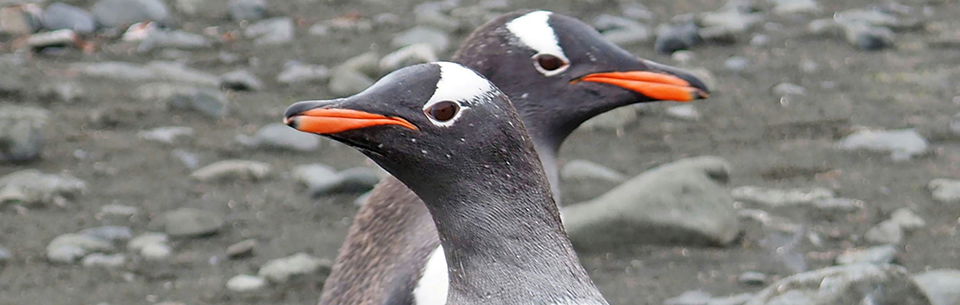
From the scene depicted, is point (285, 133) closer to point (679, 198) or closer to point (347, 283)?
point (679, 198)

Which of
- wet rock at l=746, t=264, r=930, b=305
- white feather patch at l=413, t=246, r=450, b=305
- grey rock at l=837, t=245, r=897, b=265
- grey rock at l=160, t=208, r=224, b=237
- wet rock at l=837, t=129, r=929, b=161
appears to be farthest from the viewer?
wet rock at l=837, t=129, r=929, b=161

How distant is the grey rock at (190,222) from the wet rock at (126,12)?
286 centimetres

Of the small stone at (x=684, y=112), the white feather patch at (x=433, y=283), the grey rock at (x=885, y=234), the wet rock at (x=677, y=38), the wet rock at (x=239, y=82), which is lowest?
the grey rock at (x=885, y=234)

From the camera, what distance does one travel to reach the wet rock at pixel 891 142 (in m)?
6.02

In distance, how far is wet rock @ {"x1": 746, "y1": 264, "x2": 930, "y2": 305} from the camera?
399cm

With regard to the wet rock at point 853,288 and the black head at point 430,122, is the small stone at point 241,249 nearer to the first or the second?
the wet rock at point 853,288

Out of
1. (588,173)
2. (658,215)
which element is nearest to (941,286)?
(658,215)

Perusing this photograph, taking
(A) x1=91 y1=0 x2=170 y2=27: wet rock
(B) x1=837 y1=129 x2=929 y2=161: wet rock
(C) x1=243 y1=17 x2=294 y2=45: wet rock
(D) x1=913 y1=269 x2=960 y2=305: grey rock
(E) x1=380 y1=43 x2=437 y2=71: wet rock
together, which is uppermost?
(A) x1=91 y1=0 x2=170 y2=27: wet rock

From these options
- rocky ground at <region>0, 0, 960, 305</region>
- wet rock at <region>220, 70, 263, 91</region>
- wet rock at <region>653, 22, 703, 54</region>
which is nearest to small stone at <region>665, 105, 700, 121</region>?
rocky ground at <region>0, 0, 960, 305</region>

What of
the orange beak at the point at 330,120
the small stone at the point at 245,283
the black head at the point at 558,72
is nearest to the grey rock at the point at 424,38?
the small stone at the point at 245,283

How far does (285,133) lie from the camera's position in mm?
6227

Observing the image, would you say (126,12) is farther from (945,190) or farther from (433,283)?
(433,283)

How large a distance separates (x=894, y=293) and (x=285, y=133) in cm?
291

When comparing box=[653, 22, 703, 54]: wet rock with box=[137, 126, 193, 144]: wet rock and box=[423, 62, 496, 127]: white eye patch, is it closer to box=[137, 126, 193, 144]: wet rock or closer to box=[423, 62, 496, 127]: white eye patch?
box=[137, 126, 193, 144]: wet rock
